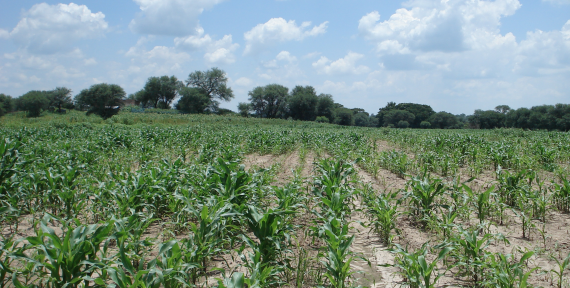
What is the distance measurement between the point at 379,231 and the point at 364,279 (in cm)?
109

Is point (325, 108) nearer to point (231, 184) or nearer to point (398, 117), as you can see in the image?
point (398, 117)

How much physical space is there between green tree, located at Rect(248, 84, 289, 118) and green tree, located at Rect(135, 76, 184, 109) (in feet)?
56.2

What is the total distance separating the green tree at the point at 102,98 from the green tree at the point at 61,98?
9230mm

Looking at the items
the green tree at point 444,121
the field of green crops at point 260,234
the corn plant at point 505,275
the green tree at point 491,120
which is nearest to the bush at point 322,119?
the green tree at point 491,120

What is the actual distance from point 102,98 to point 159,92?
18689 mm

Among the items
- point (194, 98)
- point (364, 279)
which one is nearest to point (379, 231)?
point (364, 279)

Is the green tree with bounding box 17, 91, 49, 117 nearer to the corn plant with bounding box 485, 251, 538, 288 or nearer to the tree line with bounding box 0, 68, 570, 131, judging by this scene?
the tree line with bounding box 0, 68, 570, 131

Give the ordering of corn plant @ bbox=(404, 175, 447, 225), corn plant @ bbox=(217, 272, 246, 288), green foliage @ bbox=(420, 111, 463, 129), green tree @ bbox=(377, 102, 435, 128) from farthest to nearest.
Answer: green tree @ bbox=(377, 102, 435, 128)
green foliage @ bbox=(420, 111, 463, 129)
corn plant @ bbox=(404, 175, 447, 225)
corn plant @ bbox=(217, 272, 246, 288)

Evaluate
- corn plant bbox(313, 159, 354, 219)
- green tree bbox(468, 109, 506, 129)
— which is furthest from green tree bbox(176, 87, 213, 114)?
corn plant bbox(313, 159, 354, 219)

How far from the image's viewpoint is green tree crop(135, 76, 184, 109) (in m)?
67.6

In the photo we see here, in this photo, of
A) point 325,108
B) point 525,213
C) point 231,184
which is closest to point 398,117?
point 325,108

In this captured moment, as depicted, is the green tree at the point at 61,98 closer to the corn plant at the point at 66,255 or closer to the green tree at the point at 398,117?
the corn plant at the point at 66,255

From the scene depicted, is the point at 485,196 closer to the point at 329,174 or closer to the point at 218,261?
the point at 329,174

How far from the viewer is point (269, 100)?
67.9 m
